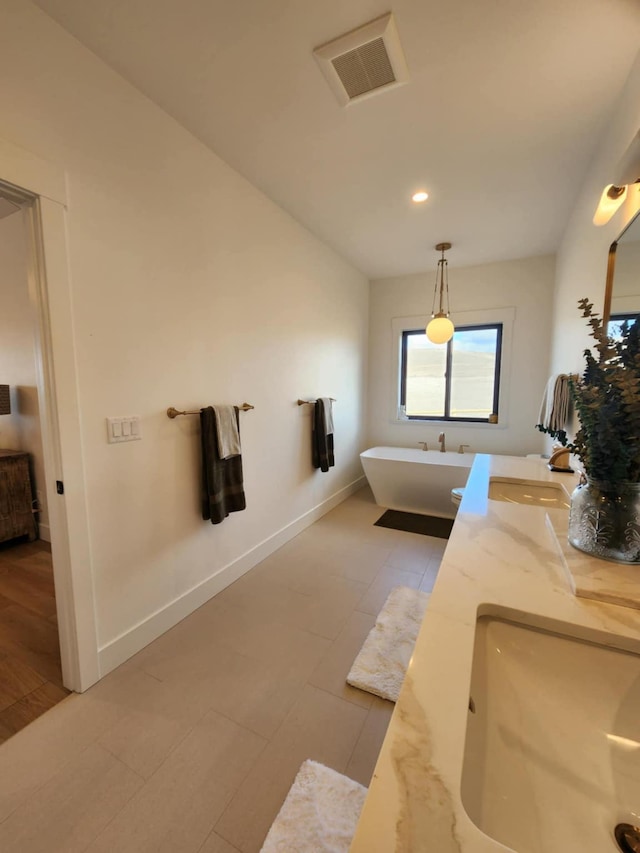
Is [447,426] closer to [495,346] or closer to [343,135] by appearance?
[495,346]

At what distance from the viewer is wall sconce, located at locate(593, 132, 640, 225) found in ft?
4.21

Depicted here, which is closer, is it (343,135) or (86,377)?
(86,377)

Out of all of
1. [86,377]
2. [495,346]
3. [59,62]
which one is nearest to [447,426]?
[495,346]

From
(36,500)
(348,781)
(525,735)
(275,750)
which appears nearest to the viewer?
(525,735)

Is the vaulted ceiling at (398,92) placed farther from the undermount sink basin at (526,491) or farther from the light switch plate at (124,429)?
the undermount sink basin at (526,491)

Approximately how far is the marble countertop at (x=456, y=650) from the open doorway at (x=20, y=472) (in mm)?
2191

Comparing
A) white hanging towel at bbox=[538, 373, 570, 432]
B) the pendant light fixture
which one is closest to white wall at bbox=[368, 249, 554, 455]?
the pendant light fixture

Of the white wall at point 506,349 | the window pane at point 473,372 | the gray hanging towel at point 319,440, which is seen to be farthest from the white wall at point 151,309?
the window pane at point 473,372

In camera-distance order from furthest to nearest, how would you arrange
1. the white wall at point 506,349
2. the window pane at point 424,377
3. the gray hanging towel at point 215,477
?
the window pane at point 424,377, the white wall at point 506,349, the gray hanging towel at point 215,477

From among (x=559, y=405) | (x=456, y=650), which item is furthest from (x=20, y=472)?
(x=559, y=405)

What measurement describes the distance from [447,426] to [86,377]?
372cm

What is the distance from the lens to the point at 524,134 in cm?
195

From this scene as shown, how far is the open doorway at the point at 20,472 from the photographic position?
2.14 meters

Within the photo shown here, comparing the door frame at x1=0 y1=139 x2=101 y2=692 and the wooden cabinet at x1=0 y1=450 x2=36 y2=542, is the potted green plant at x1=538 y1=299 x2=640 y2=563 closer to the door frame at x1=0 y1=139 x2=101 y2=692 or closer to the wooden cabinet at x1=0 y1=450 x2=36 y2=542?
the door frame at x1=0 y1=139 x2=101 y2=692
